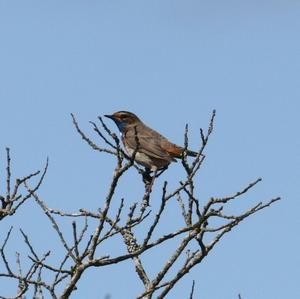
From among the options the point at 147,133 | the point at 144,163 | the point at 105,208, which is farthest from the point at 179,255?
the point at 147,133

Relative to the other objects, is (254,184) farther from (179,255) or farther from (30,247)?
(30,247)

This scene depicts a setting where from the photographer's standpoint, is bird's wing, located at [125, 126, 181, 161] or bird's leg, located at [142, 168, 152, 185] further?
bird's wing, located at [125, 126, 181, 161]

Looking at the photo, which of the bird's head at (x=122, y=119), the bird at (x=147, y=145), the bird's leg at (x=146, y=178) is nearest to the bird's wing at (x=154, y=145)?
the bird at (x=147, y=145)

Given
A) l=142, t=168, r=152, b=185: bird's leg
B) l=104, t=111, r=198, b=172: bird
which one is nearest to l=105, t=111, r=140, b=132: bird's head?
l=104, t=111, r=198, b=172: bird

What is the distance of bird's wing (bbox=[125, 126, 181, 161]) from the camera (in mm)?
15031

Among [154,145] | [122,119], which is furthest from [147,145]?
[122,119]

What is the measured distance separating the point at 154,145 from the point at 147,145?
0.65 feet

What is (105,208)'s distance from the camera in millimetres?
7445

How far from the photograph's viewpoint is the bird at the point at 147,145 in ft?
49.1

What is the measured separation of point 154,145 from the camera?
50.9 ft

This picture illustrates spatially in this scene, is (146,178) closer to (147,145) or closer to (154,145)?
(147,145)

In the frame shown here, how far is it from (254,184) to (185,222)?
2.55 ft

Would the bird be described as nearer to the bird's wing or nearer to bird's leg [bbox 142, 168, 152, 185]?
the bird's wing

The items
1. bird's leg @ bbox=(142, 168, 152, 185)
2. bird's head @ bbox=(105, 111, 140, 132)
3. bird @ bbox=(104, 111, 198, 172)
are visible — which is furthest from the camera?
bird's head @ bbox=(105, 111, 140, 132)
